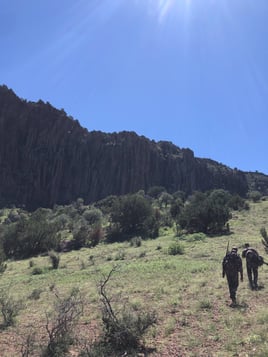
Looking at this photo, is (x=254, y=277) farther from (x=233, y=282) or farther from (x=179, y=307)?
(x=179, y=307)

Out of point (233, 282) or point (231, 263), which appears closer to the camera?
point (233, 282)

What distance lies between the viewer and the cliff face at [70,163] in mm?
118938

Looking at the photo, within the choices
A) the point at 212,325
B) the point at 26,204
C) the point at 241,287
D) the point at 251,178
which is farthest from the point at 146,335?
the point at 251,178

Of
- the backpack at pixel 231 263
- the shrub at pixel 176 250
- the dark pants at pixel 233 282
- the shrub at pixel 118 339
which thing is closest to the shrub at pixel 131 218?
the shrub at pixel 176 250

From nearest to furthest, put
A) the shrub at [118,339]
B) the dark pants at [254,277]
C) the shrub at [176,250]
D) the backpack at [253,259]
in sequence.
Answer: the shrub at [118,339]
the dark pants at [254,277]
the backpack at [253,259]
the shrub at [176,250]

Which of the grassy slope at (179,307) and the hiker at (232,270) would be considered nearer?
the grassy slope at (179,307)

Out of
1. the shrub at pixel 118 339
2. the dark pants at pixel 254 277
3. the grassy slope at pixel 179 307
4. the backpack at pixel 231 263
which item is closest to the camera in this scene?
the shrub at pixel 118 339

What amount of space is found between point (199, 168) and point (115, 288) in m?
127

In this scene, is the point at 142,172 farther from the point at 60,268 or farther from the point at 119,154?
the point at 60,268

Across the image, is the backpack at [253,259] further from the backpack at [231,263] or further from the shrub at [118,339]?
the shrub at [118,339]

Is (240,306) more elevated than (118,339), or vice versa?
(240,306)

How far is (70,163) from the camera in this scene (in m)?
125

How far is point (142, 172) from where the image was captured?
131m

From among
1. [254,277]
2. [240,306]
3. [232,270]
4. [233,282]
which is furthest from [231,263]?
[254,277]
